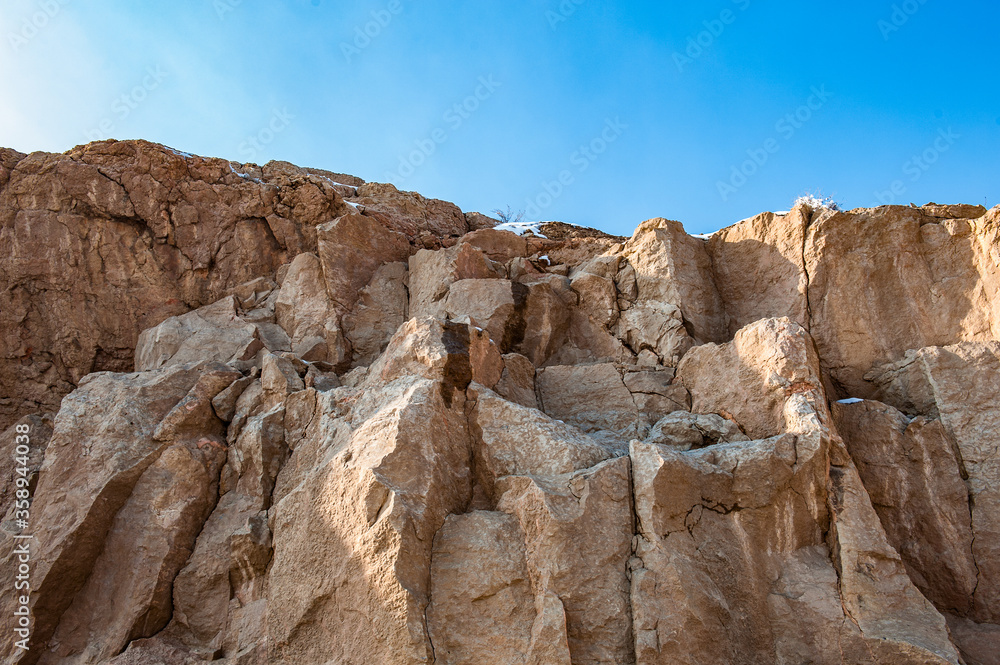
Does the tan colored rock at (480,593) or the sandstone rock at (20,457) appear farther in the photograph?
the sandstone rock at (20,457)

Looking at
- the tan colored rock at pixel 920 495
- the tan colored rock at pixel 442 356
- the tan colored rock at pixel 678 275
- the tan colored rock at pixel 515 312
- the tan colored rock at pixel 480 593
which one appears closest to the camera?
the tan colored rock at pixel 480 593

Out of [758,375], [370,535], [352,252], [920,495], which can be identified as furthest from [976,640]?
[352,252]

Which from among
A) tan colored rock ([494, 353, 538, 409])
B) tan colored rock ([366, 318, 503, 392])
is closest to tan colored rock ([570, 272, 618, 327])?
tan colored rock ([494, 353, 538, 409])

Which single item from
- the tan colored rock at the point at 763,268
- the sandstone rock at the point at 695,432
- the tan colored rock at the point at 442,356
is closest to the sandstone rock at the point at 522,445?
→ the tan colored rock at the point at 442,356

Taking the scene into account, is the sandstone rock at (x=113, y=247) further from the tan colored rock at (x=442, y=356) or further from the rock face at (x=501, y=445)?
the tan colored rock at (x=442, y=356)

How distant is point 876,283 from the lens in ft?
28.5

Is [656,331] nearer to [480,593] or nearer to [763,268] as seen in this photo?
[763,268]

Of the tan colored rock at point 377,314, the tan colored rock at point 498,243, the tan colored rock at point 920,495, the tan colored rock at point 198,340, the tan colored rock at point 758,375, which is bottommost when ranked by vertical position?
the tan colored rock at point 920,495

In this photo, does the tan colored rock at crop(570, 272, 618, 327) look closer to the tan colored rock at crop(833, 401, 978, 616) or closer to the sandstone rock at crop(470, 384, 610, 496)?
the sandstone rock at crop(470, 384, 610, 496)

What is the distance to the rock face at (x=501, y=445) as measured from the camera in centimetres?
571

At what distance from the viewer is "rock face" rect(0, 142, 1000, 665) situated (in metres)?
5.71

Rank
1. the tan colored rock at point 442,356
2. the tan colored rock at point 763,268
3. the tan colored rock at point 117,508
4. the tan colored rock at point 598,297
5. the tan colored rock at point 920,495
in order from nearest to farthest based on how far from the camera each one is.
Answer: the tan colored rock at point 920,495
the tan colored rock at point 117,508
the tan colored rock at point 442,356
the tan colored rock at point 763,268
the tan colored rock at point 598,297

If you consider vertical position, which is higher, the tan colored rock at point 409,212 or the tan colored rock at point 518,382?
the tan colored rock at point 409,212

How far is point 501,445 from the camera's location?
6.89 meters
